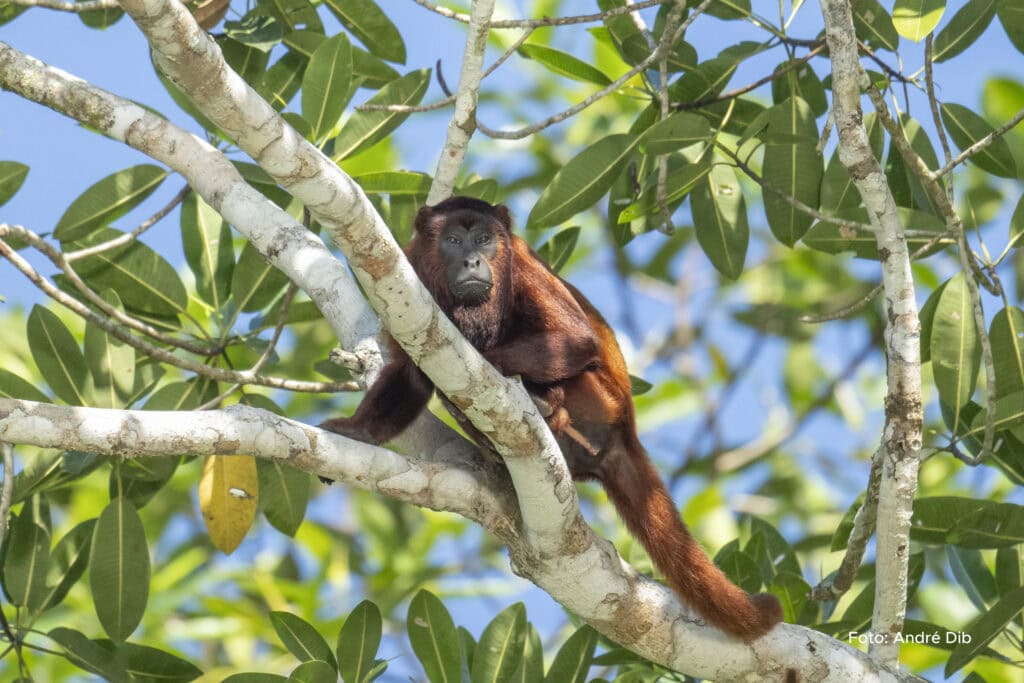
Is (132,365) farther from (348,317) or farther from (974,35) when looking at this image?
(974,35)

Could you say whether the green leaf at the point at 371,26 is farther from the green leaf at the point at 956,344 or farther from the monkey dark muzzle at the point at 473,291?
the green leaf at the point at 956,344

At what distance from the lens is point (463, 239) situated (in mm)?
4504

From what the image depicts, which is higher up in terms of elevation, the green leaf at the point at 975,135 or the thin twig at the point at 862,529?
the green leaf at the point at 975,135

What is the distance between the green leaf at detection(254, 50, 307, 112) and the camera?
5.13m

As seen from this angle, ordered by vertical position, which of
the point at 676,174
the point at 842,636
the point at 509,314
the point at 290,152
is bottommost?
the point at 842,636

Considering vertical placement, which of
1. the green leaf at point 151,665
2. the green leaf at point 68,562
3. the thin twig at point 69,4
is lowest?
the green leaf at point 151,665

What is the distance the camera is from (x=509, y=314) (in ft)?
14.8

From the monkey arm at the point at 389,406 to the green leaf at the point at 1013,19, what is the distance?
2.59m

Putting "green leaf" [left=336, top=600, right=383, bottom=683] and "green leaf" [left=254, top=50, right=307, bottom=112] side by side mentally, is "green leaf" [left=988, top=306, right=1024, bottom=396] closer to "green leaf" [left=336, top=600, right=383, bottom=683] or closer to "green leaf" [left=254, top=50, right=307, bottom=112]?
"green leaf" [left=336, top=600, right=383, bottom=683]

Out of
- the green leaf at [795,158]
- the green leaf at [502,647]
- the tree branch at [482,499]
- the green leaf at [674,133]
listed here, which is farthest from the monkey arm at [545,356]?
the green leaf at [795,158]

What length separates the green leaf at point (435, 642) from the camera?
439 cm

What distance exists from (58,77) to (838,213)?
289 cm

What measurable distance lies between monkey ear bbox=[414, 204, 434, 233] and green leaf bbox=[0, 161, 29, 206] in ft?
5.17

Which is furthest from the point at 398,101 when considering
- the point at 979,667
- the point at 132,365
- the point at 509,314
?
the point at 979,667
